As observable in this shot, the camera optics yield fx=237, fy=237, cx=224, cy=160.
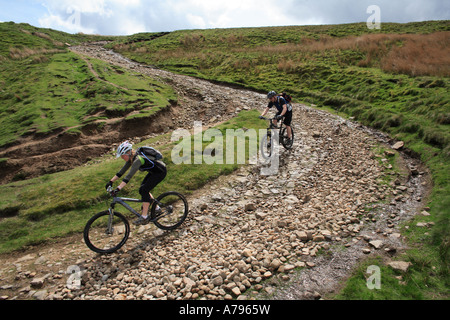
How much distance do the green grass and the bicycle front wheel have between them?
0.97 metres

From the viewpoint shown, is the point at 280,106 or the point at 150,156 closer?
the point at 150,156

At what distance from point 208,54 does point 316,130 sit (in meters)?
38.2

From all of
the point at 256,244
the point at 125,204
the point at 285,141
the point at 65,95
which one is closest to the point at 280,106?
the point at 285,141

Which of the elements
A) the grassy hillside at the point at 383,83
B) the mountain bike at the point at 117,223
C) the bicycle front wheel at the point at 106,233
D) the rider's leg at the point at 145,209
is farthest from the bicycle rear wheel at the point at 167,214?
the grassy hillside at the point at 383,83

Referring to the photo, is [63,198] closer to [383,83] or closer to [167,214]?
[167,214]

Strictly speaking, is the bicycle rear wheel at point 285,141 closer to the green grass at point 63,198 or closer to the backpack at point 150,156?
the green grass at point 63,198

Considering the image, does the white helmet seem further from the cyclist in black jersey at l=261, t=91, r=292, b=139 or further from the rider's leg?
the cyclist in black jersey at l=261, t=91, r=292, b=139

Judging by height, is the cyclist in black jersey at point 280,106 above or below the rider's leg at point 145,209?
above

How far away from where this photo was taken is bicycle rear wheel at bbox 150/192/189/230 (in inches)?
355

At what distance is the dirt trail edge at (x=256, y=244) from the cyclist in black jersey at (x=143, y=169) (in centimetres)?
126

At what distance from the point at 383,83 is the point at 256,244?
73.6ft

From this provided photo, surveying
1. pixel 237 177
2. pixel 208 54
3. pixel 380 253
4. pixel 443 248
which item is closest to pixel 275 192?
pixel 237 177

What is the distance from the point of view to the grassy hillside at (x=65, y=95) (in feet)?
62.5

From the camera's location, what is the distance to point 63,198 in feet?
35.2
